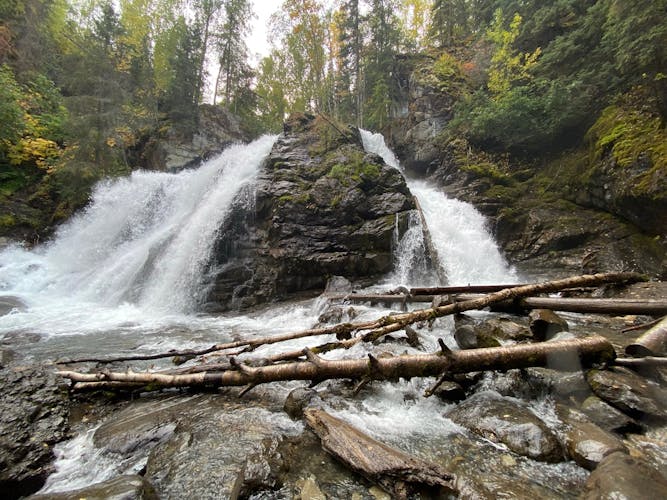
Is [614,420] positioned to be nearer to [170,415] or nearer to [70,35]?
[170,415]

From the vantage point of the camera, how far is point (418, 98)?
2352 cm

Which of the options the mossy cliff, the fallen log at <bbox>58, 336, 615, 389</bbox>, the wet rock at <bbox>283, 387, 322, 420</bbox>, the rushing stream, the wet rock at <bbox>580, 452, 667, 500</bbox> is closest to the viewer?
the wet rock at <bbox>580, 452, 667, 500</bbox>

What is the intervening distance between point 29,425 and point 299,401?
295 centimetres

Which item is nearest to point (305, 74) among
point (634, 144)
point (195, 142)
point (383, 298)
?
point (195, 142)

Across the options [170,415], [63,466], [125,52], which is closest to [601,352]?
[170,415]

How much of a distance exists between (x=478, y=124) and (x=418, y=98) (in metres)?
8.52

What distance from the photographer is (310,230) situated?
13.8 m

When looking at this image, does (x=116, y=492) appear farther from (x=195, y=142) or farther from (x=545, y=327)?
(x=195, y=142)

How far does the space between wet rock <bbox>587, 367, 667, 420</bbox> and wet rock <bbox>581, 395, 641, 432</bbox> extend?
0.26 ft

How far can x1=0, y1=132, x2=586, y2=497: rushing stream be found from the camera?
2744mm

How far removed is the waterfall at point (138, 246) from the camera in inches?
512

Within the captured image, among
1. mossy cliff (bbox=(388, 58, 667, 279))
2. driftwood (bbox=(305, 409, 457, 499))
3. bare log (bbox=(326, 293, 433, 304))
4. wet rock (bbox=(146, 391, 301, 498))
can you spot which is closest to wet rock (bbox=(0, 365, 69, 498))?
wet rock (bbox=(146, 391, 301, 498))

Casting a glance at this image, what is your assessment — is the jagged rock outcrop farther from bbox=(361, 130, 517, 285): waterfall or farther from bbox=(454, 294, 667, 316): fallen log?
bbox=(454, 294, 667, 316): fallen log

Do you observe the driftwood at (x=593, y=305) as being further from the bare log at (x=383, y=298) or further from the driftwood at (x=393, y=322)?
the bare log at (x=383, y=298)
